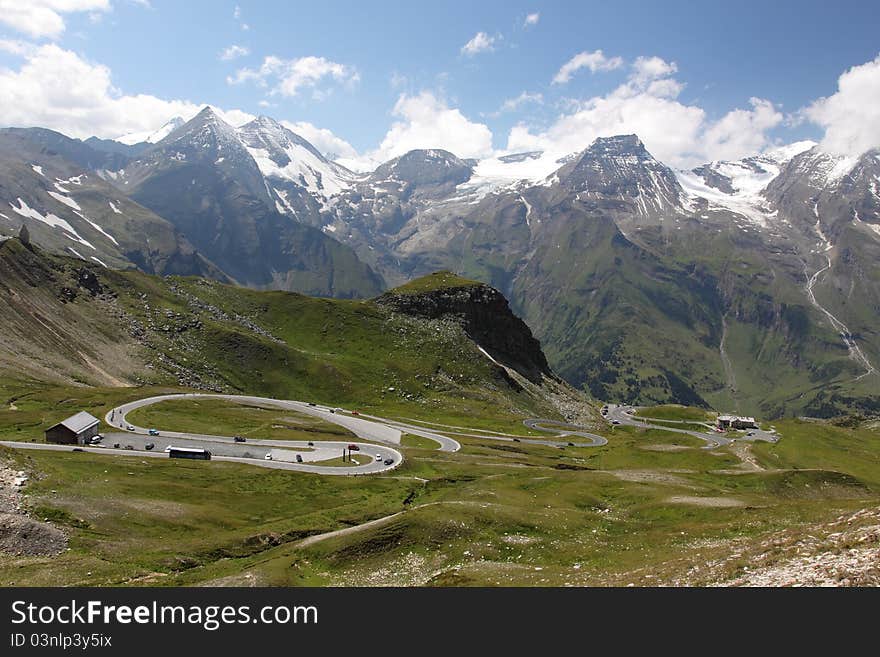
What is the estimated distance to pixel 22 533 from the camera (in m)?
46.3

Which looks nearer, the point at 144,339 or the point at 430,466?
the point at 430,466

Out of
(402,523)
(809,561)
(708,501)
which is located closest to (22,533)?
(402,523)

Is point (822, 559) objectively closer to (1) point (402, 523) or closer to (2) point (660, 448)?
(1) point (402, 523)

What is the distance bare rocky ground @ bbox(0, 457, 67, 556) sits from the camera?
147 ft

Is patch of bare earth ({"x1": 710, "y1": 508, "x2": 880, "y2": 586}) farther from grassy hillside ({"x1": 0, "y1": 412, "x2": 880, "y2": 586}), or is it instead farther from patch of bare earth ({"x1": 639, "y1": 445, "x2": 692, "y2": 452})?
patch of bare earth ({"x1": 639, "y1": 445, "x2": 692, "y2": 452})

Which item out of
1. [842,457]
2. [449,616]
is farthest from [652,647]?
[842,457]

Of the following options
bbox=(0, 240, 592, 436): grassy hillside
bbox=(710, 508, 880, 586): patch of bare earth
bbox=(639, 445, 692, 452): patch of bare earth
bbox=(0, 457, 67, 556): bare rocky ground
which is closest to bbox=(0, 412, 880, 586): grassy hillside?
bbox=(0, 457, 67, 556): bare rocky ground

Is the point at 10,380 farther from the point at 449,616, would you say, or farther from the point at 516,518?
the point at 449,616

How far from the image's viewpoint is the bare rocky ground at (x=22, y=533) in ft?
147

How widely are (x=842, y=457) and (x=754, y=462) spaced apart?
48.0m

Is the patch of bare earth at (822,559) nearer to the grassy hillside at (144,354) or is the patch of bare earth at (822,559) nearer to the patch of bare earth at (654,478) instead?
the patch of bare earth at (654,478)

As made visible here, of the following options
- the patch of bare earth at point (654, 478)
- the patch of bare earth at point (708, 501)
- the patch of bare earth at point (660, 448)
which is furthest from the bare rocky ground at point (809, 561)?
the patch of bare earth at point (660, 448)

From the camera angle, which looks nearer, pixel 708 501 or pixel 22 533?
pixel 22 533

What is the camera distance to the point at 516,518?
194 feet
